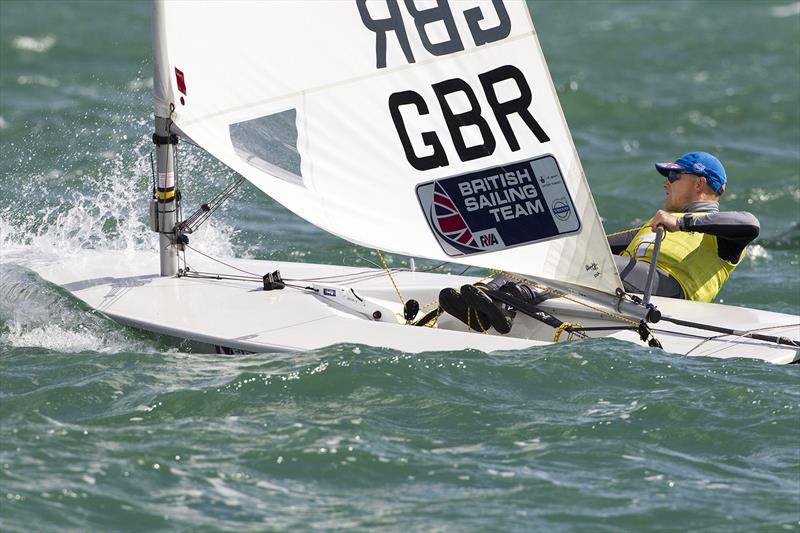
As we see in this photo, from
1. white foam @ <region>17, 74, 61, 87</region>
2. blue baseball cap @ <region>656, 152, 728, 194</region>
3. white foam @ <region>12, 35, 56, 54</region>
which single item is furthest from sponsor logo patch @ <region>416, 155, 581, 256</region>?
white foam @ <region>12, 35, 56, 54</region>

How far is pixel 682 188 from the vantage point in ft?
20.7

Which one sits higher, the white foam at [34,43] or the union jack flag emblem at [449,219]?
the white foam at [34,43]

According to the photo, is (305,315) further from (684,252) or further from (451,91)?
(684,252)

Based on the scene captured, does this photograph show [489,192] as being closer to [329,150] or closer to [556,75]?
[329,150]

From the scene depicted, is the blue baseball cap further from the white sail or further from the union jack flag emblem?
the union jack flag emblem

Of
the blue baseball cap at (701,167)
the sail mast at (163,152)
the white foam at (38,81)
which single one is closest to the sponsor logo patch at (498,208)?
the blue baseball cap at (701,167)

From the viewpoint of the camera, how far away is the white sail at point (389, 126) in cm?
555

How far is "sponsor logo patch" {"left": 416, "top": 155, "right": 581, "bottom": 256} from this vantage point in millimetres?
5625

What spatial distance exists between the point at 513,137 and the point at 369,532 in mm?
2192

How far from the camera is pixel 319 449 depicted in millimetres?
4543

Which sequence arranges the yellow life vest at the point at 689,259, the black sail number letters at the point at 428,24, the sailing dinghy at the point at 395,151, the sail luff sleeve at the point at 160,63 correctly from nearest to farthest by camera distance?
the black sail number letters at the point at 428,24
the sailing dinghy at the point at 395,151
the sail luff sleeve at the point at 160,63
the yellow life vest at the point at 689,259

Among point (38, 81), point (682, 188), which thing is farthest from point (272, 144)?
point (38, 81)

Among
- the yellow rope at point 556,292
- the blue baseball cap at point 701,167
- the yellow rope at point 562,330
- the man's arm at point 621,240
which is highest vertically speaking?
the blue baseball cap at point 701,167

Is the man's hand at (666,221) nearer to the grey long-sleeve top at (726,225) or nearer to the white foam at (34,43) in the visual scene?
the grey long-sleeve top at (726,225)
